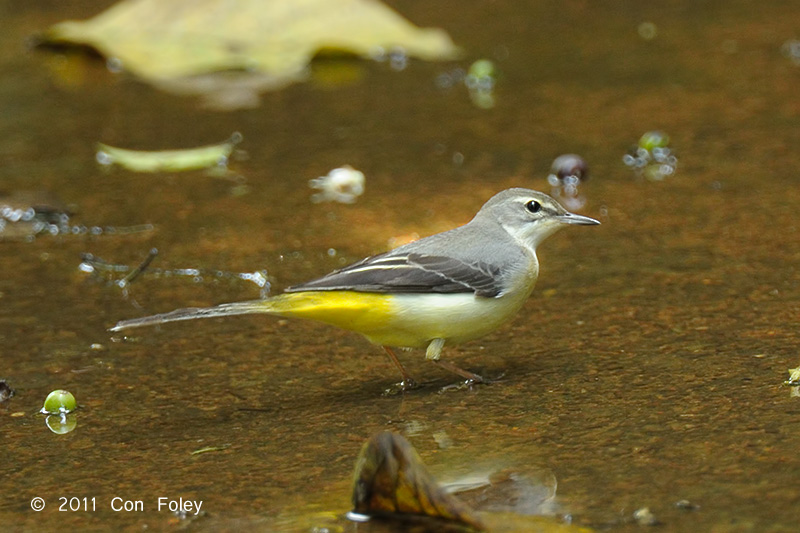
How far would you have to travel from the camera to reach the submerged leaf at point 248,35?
8.57 metres

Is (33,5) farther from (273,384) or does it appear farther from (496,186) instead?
(273,384)

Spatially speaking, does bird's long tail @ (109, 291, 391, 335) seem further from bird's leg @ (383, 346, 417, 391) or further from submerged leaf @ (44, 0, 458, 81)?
submerged leaf @ (44, 0, 458, 81)

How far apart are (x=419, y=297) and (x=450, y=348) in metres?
0.62

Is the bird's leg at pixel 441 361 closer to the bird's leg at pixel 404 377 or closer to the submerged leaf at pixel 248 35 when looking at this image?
the bird's leg at pixel 404 377

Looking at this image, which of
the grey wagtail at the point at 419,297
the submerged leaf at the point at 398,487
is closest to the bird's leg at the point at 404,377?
the grey wagtail at the point at 419,297

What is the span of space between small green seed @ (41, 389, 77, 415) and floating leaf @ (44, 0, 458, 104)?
478 cm

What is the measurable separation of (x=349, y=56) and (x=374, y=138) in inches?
70.6

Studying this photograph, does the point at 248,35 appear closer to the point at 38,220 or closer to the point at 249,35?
the point at 249,35

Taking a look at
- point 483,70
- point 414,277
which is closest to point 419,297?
point 414,277

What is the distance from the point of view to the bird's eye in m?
4.89

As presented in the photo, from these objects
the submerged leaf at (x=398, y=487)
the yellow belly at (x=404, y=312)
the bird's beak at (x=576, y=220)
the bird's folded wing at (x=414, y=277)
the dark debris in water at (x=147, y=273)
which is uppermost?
the dark debris in water at (x=147, y=273)

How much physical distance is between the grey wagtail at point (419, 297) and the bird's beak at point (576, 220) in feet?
0.96

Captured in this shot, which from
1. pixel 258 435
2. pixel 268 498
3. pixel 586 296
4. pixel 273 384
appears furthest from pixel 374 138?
pixel 268 498

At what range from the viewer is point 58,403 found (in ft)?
13.6
